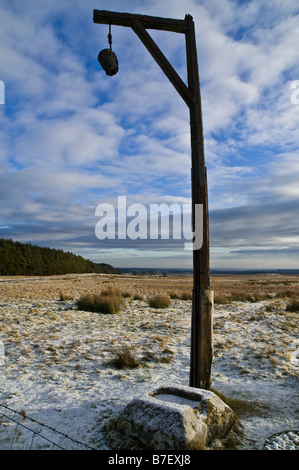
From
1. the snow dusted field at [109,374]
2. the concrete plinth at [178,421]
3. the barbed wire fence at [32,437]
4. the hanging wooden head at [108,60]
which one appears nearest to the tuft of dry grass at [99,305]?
the snow dusted field at [109,374]

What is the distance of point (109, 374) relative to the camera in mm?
5473

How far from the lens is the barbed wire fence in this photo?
3.13 metres

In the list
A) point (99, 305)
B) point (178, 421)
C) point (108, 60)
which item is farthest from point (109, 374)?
point (99, 305)

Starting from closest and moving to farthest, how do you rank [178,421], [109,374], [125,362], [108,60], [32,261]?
[178,421] < [108,60] < [109,374] < [125,362] < [32,261]

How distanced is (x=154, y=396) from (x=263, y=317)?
32.1 feet

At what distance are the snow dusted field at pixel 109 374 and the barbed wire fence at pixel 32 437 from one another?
11mm

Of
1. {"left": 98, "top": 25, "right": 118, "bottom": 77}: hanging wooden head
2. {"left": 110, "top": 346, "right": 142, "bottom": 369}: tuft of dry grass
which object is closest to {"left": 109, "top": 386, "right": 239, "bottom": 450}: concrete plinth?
{"left": 110, "top": 346, "right": 142, "bottom": 369}: tuft of dry grass

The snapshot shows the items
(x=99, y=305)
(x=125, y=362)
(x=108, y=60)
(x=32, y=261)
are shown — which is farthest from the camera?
(x=32, y=261)

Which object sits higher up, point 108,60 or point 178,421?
point 108,60

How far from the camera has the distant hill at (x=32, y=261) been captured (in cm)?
5506

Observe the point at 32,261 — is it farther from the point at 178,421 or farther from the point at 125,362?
the point at 178,421

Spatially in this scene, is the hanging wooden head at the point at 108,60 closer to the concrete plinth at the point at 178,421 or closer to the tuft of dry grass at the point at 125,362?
the concrete plinth at the point at 178,421

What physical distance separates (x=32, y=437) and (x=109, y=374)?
229cm

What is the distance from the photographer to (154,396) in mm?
3725
